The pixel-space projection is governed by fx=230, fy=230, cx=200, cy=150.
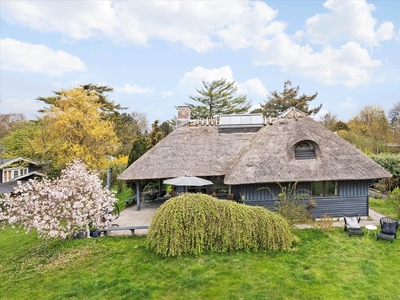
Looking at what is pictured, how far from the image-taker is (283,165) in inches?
436

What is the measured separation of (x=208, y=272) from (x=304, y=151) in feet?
25.8

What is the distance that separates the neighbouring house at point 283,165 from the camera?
10781 millimetres

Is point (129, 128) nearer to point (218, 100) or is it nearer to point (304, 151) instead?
point (218, 100)

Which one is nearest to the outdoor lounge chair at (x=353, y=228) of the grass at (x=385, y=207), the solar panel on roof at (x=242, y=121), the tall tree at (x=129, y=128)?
the grass at (x=385, y=207)

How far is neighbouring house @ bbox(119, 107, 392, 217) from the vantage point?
35.4ft

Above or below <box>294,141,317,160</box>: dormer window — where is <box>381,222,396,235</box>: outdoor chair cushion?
below

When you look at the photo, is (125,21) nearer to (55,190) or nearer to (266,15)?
(266,15)

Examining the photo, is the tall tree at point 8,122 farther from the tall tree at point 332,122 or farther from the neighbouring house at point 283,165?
the tall tree at point 332,122

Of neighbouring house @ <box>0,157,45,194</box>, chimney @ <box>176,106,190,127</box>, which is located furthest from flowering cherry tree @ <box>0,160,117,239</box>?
neighbouring house @ <box>0,157,45,194</box>

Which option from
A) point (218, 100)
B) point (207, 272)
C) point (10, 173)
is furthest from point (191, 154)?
point (218, 100)

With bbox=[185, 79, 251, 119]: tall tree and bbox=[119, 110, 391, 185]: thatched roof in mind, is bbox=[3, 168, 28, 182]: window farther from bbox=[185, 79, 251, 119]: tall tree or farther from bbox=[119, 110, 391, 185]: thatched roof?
bbox=[185, 79, 251, 119]: tall tree

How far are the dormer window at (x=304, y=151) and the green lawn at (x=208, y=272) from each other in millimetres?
3938

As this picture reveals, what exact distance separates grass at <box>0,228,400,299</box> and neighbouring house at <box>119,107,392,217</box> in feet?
8.76

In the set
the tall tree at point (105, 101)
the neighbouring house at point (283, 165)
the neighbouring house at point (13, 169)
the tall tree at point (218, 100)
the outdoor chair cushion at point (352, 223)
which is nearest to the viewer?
the outdoor chair cushion at point (352, 223)
